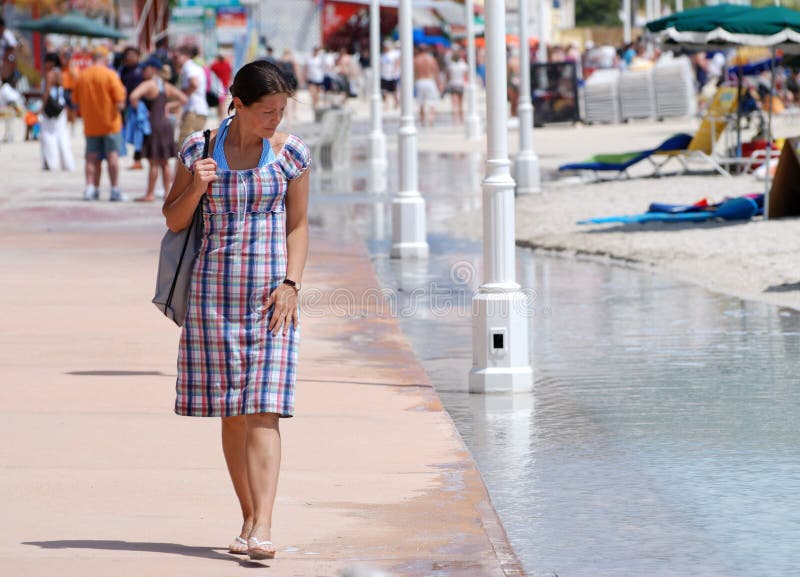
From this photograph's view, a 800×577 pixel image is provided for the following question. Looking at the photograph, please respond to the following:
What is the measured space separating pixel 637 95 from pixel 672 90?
3.08 ft

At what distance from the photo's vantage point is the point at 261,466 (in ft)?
18.7

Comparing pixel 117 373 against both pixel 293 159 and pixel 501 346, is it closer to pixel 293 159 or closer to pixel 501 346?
pixel 501 346

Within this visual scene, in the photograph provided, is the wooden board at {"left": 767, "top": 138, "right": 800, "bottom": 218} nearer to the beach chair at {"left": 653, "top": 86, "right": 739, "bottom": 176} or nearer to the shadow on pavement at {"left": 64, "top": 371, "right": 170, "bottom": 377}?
the beach chair at {"left": 653, "top": 86, "right": 739, "bottom": 176}

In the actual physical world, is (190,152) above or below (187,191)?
above

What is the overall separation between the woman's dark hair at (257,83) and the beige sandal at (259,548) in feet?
5.02

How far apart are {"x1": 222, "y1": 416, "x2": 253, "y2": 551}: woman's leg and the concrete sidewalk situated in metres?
0.17

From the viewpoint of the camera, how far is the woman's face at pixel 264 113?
18.3 feet

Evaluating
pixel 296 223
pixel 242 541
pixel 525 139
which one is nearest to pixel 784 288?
pixel 296 223

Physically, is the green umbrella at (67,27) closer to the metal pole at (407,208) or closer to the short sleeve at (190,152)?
the metal pole at (407,208)

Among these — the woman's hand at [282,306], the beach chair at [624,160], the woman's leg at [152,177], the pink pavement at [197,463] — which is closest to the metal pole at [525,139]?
the beach chair at [624,160]

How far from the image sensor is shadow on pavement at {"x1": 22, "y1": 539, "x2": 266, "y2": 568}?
582cm

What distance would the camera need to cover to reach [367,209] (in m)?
21.4

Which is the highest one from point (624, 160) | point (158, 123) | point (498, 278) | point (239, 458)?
point (158, 123)

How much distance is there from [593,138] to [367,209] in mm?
14339
